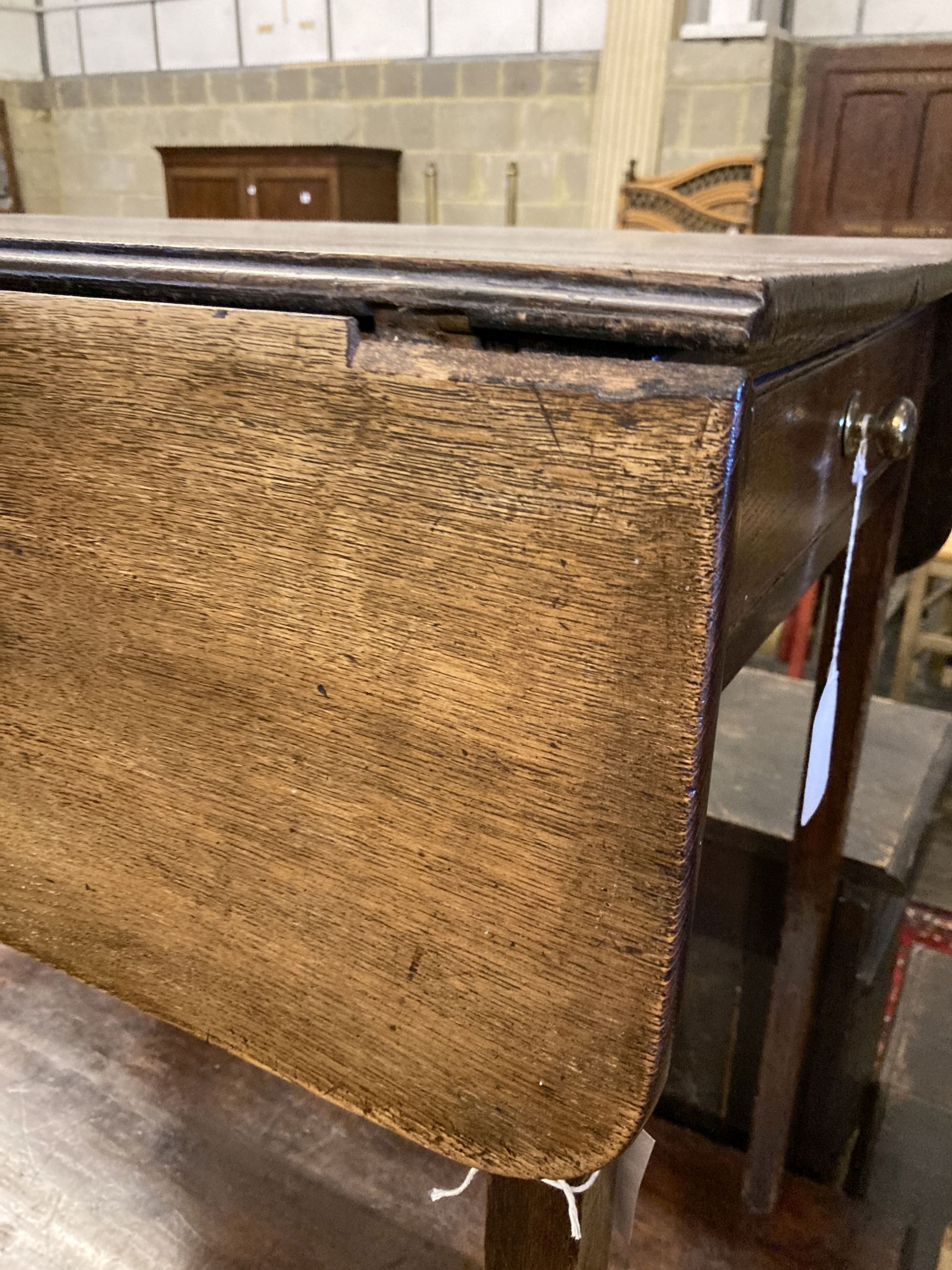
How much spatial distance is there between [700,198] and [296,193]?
2.12 m

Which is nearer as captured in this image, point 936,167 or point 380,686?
point 380,686

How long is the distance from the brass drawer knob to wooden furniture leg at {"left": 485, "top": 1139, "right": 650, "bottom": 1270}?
46 centimetres

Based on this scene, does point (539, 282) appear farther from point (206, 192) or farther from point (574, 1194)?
point (206, 192)

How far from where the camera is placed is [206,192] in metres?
5.55

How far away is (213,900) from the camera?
604mm

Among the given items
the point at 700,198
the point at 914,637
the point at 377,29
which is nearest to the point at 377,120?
the point at 377,29

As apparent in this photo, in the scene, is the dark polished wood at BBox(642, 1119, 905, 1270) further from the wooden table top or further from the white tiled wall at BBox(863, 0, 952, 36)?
the white tiled wall at BBox(863, 0, 952, 36)

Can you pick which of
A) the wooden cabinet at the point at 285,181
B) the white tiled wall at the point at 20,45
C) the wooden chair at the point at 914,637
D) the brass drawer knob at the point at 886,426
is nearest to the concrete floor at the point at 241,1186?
the brass drawer knob at the point at 886,426

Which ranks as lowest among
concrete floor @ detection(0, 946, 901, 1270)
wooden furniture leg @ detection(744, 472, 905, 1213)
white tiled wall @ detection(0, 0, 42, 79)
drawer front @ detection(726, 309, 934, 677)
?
concrete floor @ detection(0, 946, 901, 1270)

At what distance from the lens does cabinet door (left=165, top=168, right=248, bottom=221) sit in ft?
17.7

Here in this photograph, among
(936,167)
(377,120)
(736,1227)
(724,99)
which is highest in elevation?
(724,99)

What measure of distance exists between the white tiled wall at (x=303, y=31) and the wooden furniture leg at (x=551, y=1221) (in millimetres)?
5240

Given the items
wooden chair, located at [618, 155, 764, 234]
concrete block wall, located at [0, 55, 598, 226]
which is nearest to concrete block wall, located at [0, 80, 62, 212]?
concrete block wall, located at [0, 55, 598, 226]

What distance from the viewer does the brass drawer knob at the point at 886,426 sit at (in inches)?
25.5
